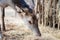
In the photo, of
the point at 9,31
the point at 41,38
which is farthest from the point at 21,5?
the point at 9,31

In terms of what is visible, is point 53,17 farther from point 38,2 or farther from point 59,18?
point 38,2

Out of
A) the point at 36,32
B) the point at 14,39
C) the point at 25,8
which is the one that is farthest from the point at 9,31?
the point at 25,8

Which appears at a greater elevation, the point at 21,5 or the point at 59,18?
the point at 21,5

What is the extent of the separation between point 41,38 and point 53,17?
0.78 m

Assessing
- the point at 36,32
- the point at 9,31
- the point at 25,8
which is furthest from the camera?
the point at 9,31

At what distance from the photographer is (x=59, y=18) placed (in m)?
2.69

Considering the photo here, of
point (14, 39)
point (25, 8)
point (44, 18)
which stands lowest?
point (14, 39)

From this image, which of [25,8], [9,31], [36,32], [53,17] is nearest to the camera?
[25,8]

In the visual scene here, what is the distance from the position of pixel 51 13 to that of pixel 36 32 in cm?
86

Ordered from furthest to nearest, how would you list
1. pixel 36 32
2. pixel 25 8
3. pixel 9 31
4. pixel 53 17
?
pixel 53 17 < pixel 9 31 < pixel 36 32 < pixel 25 8

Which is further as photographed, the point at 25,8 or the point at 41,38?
the point at 41,38

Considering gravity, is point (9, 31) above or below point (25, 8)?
below

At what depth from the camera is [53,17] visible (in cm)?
281

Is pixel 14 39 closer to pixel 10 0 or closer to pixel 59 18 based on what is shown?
pixel 10 0
